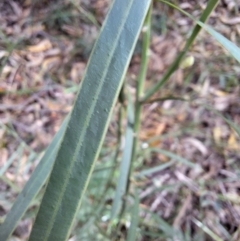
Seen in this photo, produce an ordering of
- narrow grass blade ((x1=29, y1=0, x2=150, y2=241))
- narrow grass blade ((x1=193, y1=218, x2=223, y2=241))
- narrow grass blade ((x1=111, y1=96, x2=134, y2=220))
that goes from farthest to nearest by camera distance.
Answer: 1. narrow grass blade ((x1=193, y1=218, x2=223, y2=241))
2. narrow grass blade ((x1=111, y1=96, x2=134, y2=220))
3. narrow grass blade ((x1=29, y1=0, x2=150, y2=241))

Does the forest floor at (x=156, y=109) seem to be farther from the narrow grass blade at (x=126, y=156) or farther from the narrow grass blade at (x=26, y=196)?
the narrow grass blade at (x=26, y=196)

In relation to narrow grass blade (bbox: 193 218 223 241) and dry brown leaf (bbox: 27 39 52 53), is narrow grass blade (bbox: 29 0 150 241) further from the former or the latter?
dry brown leaf (bbox: 27 39 52 53)

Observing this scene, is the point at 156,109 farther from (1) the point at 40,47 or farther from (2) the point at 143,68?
(2) the point at 143,68

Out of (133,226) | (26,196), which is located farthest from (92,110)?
(133,226)

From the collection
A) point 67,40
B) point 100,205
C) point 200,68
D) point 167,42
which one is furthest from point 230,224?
point 67,40

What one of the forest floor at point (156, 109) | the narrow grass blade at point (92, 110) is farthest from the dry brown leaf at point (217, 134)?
the narrow grass blade at point (92, 110)

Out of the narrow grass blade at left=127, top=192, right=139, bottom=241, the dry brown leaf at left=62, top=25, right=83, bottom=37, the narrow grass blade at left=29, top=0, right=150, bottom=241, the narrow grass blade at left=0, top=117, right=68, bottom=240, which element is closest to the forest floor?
the dry brown leaf at left=62, top=25, right=83, bottom=37
